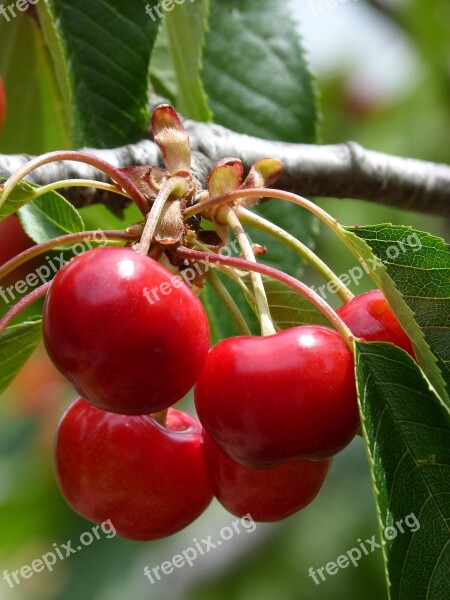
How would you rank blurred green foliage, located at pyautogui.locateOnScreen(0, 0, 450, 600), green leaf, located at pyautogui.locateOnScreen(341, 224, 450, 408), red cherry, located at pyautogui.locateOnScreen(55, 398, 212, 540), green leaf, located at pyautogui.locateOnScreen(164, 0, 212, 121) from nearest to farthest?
green leaf, located at pyautogui.locateOnScreen(341, 224, 450, 408) < red cherry, located at pyautogui.locateOnScreen(55, 398, 212, 540) < green leaf, located at pyautogui.locateOnScreen(164, 0, 212, 121) < blurred green foliage, located at pyautogui.locateOnScreen(0, 0, 450, 600)

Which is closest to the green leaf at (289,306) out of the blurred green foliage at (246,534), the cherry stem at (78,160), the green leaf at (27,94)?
the cherry stem at (78,160)

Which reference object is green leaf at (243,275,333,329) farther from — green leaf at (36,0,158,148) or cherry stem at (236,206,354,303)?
green leaf at (36,0,158,148)

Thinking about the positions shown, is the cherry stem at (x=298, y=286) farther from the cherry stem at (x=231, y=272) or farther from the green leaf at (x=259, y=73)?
the green leaf at (x=259, y=73)

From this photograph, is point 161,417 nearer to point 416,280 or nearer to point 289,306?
point 289,306

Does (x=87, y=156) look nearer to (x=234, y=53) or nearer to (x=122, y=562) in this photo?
(x=234, y=53)

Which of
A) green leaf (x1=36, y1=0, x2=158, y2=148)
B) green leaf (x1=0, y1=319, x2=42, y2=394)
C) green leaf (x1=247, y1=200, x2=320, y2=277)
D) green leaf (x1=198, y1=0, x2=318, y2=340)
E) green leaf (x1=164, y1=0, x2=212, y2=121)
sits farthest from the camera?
green leaf (x1=198, y1=0, x2=318, y2=340)

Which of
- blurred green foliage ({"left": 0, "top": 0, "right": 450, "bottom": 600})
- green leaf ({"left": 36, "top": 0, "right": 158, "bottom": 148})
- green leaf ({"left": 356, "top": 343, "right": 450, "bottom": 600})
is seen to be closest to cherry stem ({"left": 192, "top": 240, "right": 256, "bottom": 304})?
green leaf ({"left": 356, "top": 343, "right": 450, "bottom": 600})
